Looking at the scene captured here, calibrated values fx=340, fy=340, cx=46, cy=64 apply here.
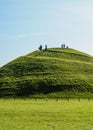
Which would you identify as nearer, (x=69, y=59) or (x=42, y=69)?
(x=42, y=69)

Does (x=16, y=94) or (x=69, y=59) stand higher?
(x=69, y=59)

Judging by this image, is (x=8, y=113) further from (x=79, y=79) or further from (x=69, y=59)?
(x=69, y=59)

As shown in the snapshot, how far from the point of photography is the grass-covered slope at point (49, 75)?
106750 millimetres

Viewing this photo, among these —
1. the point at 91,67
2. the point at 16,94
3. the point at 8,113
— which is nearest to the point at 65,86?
the point at 16,94

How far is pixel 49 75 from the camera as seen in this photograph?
119500 millimetres

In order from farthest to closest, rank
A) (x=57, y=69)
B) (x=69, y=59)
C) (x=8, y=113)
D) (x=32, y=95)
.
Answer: (x=69, y=59) < (x=57, y=69) < (x=32, y=95) < (x=8, y=113)

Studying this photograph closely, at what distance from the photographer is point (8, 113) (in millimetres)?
45094

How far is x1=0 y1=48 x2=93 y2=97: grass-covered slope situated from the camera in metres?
107

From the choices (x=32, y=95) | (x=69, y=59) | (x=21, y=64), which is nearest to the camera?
(x=32, y=95)

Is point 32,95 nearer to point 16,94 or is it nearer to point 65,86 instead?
point 16,94

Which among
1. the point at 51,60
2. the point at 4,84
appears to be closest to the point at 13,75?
the point at 4,84

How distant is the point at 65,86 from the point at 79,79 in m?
9.45

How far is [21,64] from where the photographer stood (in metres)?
137

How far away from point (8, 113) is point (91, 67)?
91936mm
